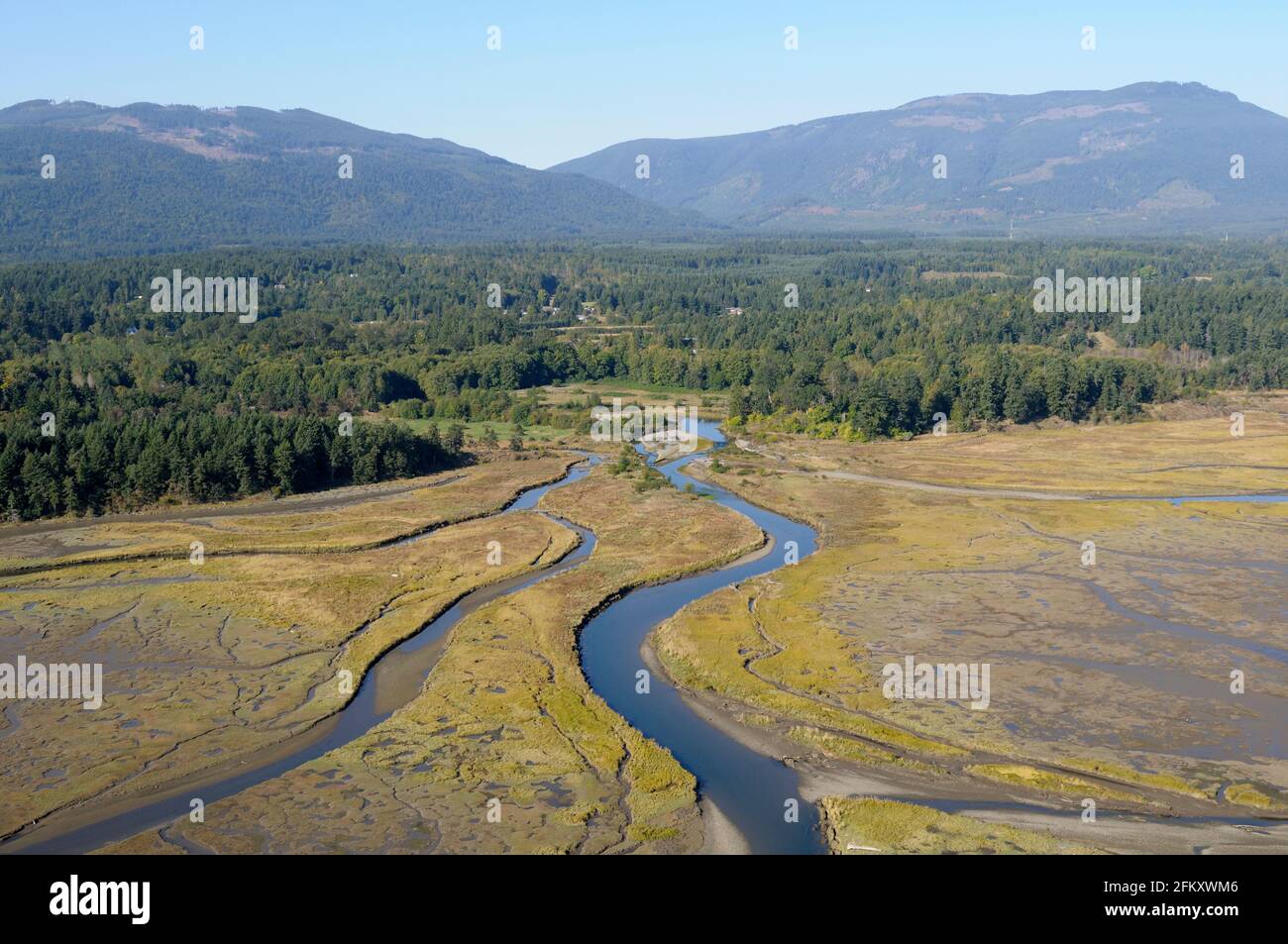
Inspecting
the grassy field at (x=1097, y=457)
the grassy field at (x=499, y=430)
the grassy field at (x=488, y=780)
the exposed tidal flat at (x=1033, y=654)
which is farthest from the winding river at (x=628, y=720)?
the grassy field at (x=499, y=430)

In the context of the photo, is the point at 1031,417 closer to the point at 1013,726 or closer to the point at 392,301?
the point at 1013,726

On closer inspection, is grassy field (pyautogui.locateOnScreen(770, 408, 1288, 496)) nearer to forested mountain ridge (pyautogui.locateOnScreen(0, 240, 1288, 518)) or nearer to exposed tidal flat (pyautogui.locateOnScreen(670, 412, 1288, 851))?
exposed tidal flat (pyautogui.locateOnScreen(670, 412, 1288, 851))

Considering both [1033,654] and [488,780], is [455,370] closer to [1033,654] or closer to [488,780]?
[1033,654]

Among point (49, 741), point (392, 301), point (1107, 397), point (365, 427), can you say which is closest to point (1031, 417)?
point (1107, 397)

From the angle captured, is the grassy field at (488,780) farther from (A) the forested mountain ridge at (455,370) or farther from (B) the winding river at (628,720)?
(A) the forested mountain ridge at (455,370)

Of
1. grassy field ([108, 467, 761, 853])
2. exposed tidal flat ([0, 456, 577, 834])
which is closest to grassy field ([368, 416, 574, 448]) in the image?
exposed tidal flat ([0, 456, 577, 834])
